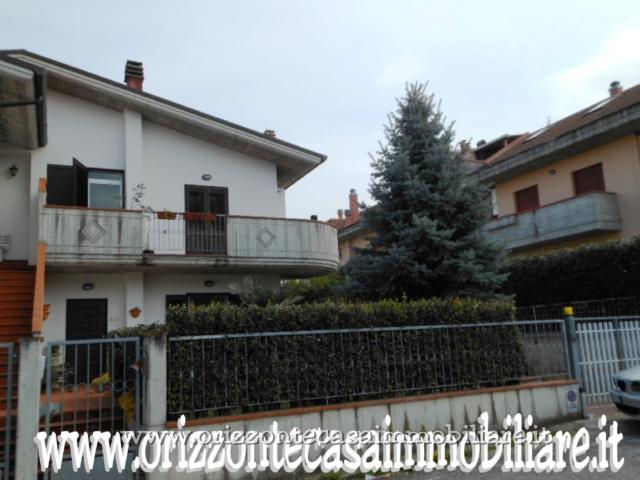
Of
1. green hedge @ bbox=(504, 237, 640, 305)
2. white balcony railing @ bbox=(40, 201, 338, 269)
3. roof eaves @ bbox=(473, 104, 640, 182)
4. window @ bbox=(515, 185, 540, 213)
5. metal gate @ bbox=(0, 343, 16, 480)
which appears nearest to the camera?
metal gate @ bbox=(0, 343, 16, 480)

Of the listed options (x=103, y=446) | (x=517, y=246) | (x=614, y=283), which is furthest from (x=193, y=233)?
(x=517, y=246)

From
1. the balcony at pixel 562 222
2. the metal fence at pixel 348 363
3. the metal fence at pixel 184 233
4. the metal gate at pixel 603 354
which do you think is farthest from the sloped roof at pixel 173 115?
the metal gate at pixel 603 354

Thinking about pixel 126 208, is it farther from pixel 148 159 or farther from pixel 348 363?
pixel 348 363

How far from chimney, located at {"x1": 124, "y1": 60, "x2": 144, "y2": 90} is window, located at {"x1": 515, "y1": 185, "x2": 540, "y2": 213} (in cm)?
1524

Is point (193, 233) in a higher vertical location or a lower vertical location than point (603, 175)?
lower

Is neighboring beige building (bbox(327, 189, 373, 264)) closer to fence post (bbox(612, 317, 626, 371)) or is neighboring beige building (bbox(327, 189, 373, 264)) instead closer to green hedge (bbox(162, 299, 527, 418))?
fence post (bbox(612, 317, 626, 371))

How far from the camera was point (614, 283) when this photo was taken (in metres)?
14.6

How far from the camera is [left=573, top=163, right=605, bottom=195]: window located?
62.5 ft

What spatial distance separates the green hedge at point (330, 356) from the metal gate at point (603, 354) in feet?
4.78

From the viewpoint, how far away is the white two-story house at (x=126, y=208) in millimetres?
12828

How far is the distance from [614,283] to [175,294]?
1185cm

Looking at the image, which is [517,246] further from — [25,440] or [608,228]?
[25,440]

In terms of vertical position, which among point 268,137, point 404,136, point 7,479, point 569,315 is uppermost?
point 268,137

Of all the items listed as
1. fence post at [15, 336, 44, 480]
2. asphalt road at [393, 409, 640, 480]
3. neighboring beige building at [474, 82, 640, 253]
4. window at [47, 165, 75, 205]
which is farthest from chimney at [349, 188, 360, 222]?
fence post at [15, 336, 44, 480]
